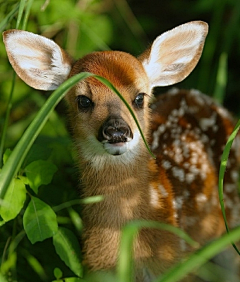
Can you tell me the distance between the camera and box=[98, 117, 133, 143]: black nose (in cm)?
247

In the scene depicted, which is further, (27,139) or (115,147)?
(115,147)

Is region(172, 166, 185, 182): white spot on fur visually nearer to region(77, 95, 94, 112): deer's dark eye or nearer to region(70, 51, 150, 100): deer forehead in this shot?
region(70, 51, 150, 100): deer forehead

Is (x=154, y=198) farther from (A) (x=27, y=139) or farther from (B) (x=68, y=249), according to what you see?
(A) (x=27, y=139)

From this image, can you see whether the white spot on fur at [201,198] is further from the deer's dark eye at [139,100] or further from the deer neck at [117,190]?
the deer's dark eye at [139,100]

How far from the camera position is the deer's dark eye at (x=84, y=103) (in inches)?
109

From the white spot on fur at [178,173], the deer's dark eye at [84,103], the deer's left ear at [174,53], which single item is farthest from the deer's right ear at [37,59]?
the white spot on fur at [178,173]

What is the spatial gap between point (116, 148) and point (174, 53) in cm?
73

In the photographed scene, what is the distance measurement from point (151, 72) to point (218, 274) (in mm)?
1035

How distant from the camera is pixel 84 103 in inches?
110

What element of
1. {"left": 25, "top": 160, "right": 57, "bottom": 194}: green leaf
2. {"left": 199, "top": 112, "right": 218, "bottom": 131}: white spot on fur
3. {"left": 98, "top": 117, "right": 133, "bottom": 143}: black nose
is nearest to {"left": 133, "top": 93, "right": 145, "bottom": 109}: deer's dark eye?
{"left": 98, "top": 117, "right": 133, "bottom": 143}: black nose

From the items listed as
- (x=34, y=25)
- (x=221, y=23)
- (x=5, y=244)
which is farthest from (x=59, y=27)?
(x=5, y=244)

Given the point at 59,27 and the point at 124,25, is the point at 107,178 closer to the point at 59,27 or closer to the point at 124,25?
the point at 59,27

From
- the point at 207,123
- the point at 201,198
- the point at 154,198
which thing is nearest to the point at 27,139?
the point at 154,198

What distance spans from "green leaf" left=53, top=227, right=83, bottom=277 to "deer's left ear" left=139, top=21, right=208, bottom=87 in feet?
2.68
